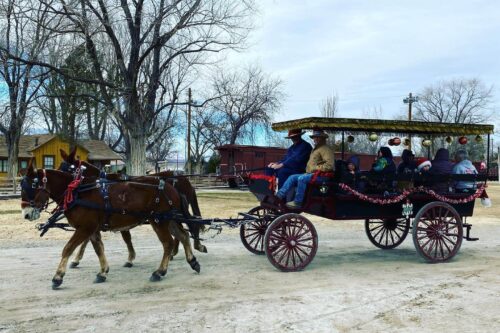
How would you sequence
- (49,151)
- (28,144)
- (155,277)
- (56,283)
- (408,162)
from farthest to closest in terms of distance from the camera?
(28,144), (49,151), (408,162), (155,277), (56,283)

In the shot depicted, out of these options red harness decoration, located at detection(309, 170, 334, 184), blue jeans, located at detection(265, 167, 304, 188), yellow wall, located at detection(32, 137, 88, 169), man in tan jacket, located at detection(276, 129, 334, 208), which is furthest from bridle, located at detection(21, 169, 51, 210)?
yellow wall, located at detection(32, 137, 88, 169)

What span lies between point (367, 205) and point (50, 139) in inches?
1640

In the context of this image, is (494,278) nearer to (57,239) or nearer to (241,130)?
(57,239)

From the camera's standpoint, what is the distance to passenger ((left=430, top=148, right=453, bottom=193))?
Result: 28.8 ft

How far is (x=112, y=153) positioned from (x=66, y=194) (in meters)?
42.5

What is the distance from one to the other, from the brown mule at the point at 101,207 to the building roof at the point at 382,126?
8.04 ft

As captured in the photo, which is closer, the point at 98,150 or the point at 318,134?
the point at 318,134

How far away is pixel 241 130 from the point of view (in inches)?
1775

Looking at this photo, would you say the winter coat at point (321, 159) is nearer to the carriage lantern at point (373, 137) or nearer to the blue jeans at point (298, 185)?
the blue jeans at point (298, 185)

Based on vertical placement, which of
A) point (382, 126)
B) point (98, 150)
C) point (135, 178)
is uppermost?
point (98, 150)

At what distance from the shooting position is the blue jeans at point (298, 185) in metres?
7.72

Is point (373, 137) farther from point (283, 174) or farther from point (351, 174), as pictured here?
point (283, 174)

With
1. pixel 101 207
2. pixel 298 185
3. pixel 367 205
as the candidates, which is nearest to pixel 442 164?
pixel 367 205

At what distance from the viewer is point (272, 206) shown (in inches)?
331
